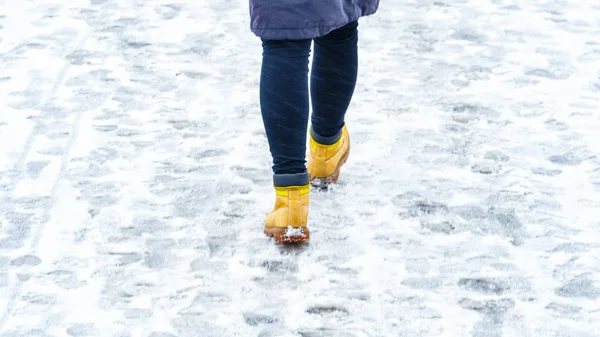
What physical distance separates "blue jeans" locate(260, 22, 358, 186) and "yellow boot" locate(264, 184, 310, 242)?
0.10ft

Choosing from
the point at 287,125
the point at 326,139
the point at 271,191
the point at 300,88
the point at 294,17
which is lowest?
the point at 271,191

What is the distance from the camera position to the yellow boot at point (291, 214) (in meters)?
3.06

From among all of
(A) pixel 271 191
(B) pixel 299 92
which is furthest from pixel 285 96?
(A) pixel 271 191

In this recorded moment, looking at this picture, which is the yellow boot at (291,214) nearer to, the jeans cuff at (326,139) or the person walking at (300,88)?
the person walking at (300,88)

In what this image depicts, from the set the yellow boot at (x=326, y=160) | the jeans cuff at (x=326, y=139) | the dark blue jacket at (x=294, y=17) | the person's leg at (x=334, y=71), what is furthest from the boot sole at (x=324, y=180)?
the dark blue jacket at (x=294, y=17)

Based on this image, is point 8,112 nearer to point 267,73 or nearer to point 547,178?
point 267,73

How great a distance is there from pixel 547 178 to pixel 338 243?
0.94 m

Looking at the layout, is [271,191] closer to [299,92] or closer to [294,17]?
[299,92]

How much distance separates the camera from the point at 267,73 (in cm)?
290

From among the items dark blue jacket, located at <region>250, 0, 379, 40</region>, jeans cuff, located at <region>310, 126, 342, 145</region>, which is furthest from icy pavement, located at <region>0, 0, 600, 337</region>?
dark blue jacket, located at <region>250, 0, 379, 40</region>

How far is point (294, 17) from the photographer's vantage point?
108 inches

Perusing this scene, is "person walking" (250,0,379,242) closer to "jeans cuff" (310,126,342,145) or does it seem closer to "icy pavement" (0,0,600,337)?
"jeans cuff" (310,126,342,145)

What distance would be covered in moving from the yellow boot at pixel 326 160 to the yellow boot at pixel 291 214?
367 millimetres

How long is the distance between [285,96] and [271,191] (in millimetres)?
663
